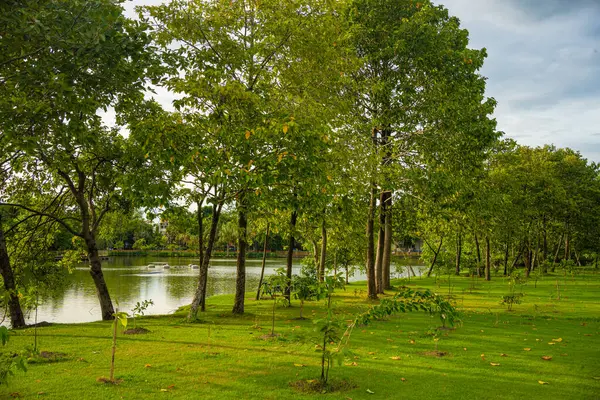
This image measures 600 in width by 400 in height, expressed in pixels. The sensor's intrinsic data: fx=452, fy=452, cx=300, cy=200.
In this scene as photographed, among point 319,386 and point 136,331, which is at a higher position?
point 319,386

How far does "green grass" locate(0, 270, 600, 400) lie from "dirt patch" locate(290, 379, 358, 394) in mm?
124

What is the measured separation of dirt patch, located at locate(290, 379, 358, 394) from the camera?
702 cm

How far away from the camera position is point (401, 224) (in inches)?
1168

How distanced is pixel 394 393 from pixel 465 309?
12402 millimetres

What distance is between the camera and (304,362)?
891 centimetres

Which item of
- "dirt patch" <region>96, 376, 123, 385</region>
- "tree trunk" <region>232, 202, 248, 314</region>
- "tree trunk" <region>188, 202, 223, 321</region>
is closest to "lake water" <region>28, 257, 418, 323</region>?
"tree trunk" <region>188, 202, 223, 321</region>

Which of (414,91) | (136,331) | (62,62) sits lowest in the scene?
(136,331)

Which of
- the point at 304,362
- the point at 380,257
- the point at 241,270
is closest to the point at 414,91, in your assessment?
the point at 380,257

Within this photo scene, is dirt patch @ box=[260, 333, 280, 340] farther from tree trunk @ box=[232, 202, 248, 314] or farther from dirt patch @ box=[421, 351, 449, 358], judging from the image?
tree trunk @ box=[232, 202, 248, 314]

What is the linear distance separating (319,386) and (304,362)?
1793mm

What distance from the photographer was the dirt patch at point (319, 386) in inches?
276

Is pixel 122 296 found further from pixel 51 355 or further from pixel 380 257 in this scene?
pixel 51 355

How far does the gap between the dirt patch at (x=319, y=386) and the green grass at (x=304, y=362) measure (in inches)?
4.9

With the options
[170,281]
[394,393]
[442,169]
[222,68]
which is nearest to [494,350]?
[394,393]
